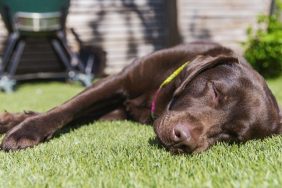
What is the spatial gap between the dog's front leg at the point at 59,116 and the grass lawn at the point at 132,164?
3.4 inches

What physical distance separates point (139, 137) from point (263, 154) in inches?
37.8

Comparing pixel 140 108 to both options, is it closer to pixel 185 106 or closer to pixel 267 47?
pixel 185 106

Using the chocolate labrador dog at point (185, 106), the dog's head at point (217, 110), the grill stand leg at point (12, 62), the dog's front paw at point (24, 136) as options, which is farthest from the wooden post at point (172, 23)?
the dog's front paw at point (24, 136)

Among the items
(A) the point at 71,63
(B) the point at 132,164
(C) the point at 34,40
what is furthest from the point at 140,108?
(C) the point at 34,40

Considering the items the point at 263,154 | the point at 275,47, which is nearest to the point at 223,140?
Answer: the point at 263,154

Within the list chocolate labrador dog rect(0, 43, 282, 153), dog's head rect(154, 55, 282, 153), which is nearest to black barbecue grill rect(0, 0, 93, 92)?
chocolate labrador dog rect(0, 43, 282, 153)

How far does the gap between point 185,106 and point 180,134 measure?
0.39 m

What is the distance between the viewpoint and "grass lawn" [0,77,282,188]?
2.14 metres

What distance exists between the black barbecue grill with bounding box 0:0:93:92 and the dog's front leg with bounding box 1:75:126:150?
2590mm

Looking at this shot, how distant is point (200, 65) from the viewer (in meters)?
3.36

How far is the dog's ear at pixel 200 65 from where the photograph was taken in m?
3.28

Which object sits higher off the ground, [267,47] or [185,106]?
[185,106]

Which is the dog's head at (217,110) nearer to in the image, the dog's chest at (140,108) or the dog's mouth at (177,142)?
the dog's mouth at (177,142)

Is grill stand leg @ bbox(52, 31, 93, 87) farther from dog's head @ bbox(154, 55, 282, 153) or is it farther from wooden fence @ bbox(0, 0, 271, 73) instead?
dog's head @ bbox(154, 55, 282, 153)
